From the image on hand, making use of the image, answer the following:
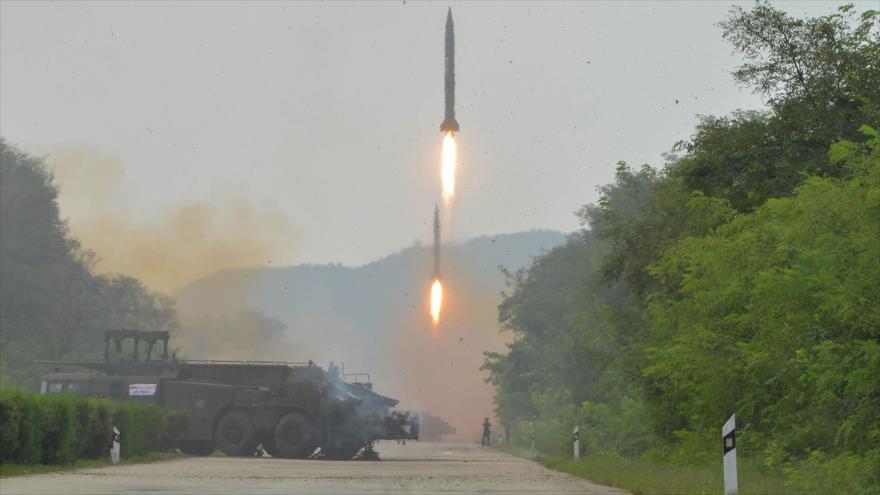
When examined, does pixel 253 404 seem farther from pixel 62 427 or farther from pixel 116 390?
pixel 62 427

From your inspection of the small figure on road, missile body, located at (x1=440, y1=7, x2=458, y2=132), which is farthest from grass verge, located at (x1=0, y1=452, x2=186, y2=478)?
the small figure on road

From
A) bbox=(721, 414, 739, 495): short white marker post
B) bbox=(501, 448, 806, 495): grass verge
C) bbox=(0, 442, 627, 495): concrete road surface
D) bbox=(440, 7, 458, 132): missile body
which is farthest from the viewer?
bbox=(440, 7, 458, 132): missile body

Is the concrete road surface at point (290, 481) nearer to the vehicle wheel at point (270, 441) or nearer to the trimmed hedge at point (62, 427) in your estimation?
the trimmed hedge at point (62, 427)

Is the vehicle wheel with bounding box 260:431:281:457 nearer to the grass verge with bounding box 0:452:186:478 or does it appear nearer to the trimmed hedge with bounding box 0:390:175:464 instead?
the grass verge with bounding box 0:452:186:478

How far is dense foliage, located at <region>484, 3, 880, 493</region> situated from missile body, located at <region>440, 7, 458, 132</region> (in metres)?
7.58

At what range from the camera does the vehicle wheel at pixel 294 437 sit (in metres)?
46.7

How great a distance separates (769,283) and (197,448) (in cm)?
3061

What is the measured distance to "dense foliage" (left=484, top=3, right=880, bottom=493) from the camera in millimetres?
19781

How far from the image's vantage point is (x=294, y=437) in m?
46.8

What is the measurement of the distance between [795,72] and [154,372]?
2635cm

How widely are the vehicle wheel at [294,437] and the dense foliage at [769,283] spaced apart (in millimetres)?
8853

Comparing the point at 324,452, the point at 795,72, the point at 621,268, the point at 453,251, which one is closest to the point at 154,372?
the point at 324,452

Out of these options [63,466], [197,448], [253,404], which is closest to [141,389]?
[197,448]

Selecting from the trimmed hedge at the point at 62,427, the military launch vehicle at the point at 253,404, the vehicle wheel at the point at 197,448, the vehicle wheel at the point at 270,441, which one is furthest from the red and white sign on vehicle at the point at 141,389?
the trimmed hedge at the point at 62,427
